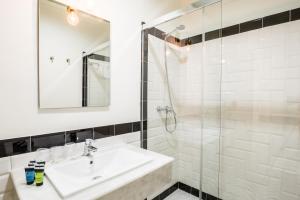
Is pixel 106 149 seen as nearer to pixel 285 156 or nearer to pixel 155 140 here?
pixel 155 140

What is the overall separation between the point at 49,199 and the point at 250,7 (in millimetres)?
2222

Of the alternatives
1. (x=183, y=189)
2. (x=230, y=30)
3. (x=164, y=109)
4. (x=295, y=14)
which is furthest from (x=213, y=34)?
(x=183, y=189)

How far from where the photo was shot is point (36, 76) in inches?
44.3

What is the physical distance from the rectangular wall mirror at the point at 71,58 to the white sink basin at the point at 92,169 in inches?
16.0

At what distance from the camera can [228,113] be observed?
1910 millimetres

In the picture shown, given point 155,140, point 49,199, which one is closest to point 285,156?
point 155,140

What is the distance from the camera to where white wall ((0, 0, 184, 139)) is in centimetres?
101

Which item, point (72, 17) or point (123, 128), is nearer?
point (72, 17)

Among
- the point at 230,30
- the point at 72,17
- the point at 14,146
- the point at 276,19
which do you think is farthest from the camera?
the point at 230,30

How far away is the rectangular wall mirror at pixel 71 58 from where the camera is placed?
1163 mm

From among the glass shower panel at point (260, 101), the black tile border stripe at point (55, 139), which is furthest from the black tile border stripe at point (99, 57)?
the glass shower panel at point (260, 101)

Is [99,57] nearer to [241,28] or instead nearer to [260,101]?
[241,28]

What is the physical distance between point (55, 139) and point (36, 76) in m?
0.44

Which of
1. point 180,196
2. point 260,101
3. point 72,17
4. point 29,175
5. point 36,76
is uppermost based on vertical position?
point 72,17
